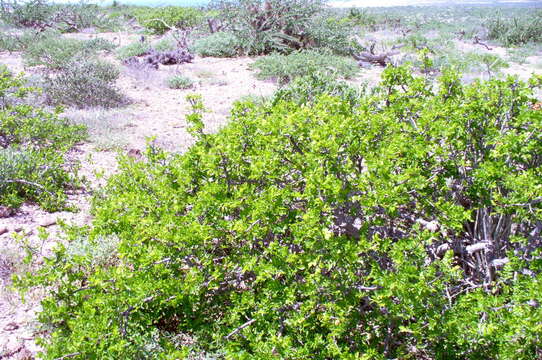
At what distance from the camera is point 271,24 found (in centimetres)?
1416

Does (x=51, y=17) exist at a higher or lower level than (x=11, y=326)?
higher

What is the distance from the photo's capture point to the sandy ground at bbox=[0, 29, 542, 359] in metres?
3.18

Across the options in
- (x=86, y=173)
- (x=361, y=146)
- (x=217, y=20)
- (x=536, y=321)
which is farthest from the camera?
(x=217, y=20)

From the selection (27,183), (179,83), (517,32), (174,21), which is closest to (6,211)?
(27,183)

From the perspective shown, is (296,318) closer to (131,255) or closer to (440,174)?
(131,255)

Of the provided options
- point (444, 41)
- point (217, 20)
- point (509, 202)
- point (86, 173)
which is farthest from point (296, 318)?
point (444, 41)

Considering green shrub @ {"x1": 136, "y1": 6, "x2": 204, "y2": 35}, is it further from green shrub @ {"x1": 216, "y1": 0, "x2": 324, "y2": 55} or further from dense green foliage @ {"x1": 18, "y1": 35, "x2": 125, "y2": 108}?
dense green foliage @ {"x1": 18, "y1": 35, "x2": 125, "y2": 108}

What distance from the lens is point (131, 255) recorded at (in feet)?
8.27

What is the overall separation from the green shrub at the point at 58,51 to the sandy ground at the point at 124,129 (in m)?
0.40

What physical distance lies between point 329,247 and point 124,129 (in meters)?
5.52

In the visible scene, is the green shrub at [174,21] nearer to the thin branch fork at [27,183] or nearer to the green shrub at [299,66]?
the green shrub at [299,66]

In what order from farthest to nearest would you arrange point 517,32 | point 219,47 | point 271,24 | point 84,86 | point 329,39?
point 517,32 → point 271,24 → point 329,39 → point 219,47 → point 84,86

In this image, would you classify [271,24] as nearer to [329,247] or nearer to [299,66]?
[299,66]

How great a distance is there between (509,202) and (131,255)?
2064 millimetres
